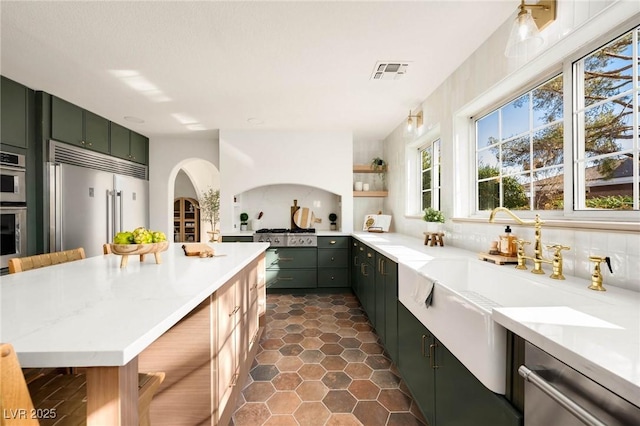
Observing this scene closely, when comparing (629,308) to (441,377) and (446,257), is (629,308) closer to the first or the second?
(441,377)

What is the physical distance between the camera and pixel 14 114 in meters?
2.75

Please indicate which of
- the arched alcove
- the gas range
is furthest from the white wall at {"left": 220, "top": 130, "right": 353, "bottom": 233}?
the arched alcove

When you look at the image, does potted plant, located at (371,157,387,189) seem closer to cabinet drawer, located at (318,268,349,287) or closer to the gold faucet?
cabinet drawer, located at (318,268,349,287)

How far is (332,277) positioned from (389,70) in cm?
272

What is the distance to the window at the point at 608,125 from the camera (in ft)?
4.10

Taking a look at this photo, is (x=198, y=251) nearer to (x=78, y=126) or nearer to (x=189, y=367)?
(x=189, y=367)

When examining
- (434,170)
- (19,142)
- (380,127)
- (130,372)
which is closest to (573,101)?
(434,170)

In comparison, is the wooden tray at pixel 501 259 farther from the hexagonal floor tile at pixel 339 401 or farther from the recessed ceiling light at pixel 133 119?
the recessed ceiling light at pixel 133 119

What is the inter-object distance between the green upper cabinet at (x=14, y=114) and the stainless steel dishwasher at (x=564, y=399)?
161 inches

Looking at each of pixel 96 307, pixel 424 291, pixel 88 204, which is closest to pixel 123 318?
pixel 96 307

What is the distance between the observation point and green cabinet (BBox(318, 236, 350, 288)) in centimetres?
411

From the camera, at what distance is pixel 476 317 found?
0.98m

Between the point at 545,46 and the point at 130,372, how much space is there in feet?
7.38

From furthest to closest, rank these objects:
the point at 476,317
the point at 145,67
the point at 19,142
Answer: the point at 19,142 < the point at 145,67 < the point at 476,317
